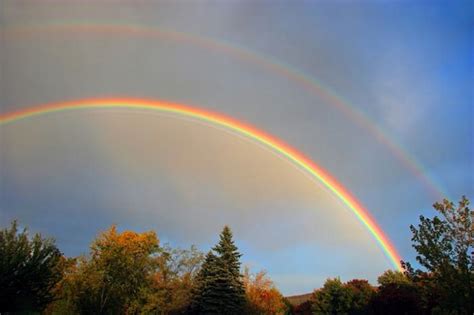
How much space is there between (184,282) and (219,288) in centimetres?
654

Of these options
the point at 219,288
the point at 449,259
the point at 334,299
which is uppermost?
the point at 334,299

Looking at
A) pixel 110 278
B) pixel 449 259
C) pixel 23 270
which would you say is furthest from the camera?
pixel 110 278

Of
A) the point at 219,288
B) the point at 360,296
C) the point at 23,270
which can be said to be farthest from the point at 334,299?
the point at 23,270

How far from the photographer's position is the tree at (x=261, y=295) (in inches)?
2195

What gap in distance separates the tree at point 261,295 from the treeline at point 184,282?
14 centimetres

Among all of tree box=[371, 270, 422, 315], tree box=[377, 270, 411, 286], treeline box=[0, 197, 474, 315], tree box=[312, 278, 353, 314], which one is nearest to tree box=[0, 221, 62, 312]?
treeline box=[0, 197, 474, 315]

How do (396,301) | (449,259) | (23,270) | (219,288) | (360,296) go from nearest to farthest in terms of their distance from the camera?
(449,259) < (23,270) < (219,288) < (396,301) < (360,296)

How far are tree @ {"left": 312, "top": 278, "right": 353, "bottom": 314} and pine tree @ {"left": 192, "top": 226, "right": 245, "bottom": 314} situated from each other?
26.9 meters

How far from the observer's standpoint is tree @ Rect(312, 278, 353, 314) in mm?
74750

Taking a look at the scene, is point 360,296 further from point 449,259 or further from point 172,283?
point 449,259

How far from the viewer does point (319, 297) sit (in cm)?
7794

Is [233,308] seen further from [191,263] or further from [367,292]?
[367,292]

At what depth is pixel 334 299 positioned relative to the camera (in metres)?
76.0

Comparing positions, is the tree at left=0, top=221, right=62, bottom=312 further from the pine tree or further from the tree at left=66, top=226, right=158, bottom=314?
the pine tree
